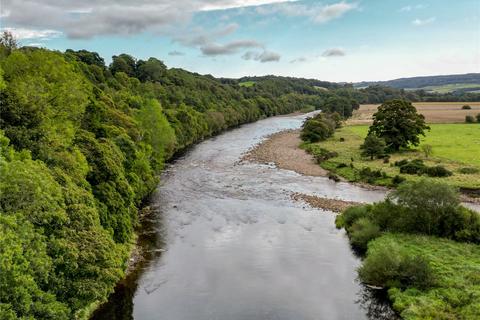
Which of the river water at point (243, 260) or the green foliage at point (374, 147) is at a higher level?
the green foliage at point (374, 147)

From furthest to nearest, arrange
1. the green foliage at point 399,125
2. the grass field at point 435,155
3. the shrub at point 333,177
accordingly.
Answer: the green foliage at point 399,125, the shrub at point 333,177, the grass field at point 435,155

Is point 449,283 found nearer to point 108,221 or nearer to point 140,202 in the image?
point 108,221

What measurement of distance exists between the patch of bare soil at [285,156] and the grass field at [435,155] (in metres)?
3.09

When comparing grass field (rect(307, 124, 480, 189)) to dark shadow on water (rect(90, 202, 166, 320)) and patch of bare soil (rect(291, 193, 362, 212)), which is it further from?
dark shadow on water (rect(90, 202, 166, 320))

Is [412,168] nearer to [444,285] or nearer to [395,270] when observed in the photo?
[395,270]

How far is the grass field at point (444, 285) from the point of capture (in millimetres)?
28344

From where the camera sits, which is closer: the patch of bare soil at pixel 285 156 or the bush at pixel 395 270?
the bush at pixel 395 270

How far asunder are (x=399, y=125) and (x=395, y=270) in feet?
196

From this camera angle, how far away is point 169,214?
2029 inches

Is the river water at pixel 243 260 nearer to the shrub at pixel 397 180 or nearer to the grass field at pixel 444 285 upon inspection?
the grass field at pixel 444 285

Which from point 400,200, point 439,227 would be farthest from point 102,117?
point 439,227

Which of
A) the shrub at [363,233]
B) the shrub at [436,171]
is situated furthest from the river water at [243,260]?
the shrub at [436,171]

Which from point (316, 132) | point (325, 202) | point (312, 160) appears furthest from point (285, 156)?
point (325, 202)

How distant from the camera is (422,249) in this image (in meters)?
37.2
